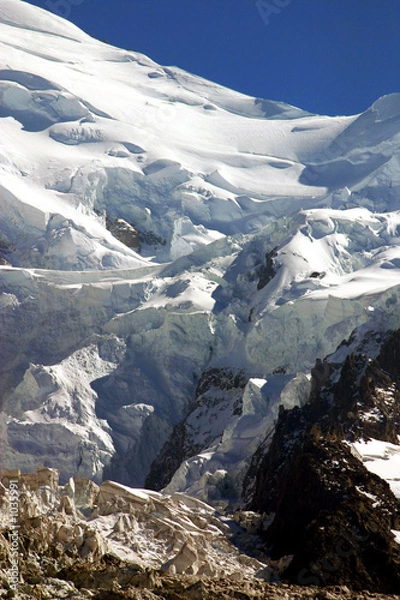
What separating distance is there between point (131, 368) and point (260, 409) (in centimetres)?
2870

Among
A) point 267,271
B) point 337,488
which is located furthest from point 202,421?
point 337,488

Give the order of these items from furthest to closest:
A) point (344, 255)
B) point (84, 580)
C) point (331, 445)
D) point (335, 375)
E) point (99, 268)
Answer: point (99, 268) < point (344, 255) < point (335, 375) < point (331, 445) < point (84, 580)

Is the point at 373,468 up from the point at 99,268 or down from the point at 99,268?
down

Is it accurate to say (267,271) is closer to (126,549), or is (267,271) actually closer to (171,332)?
(171,332)

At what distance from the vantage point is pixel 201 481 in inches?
3745

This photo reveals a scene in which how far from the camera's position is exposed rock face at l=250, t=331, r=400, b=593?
66.6 m

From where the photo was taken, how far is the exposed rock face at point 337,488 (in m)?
66.6

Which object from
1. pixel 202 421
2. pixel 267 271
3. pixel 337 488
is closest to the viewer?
pixel 337 488

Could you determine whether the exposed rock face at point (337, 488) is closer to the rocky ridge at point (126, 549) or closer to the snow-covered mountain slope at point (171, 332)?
the rocky ridge at point (126, 549)

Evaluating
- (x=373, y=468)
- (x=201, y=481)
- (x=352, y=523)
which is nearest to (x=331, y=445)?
(x=373, y=468)

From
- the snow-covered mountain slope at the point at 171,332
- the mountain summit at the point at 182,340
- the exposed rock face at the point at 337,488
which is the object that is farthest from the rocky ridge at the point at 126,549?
the snow-covered mountain slope at the point at 171,332

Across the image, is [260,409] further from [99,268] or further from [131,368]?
[99,268]

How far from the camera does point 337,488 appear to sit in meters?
73.7

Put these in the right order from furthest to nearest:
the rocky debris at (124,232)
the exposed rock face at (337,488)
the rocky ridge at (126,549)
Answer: the rocky debris at (124,232)
the exposed rock face at (337,488)
the rocky ridge at (126,549)
